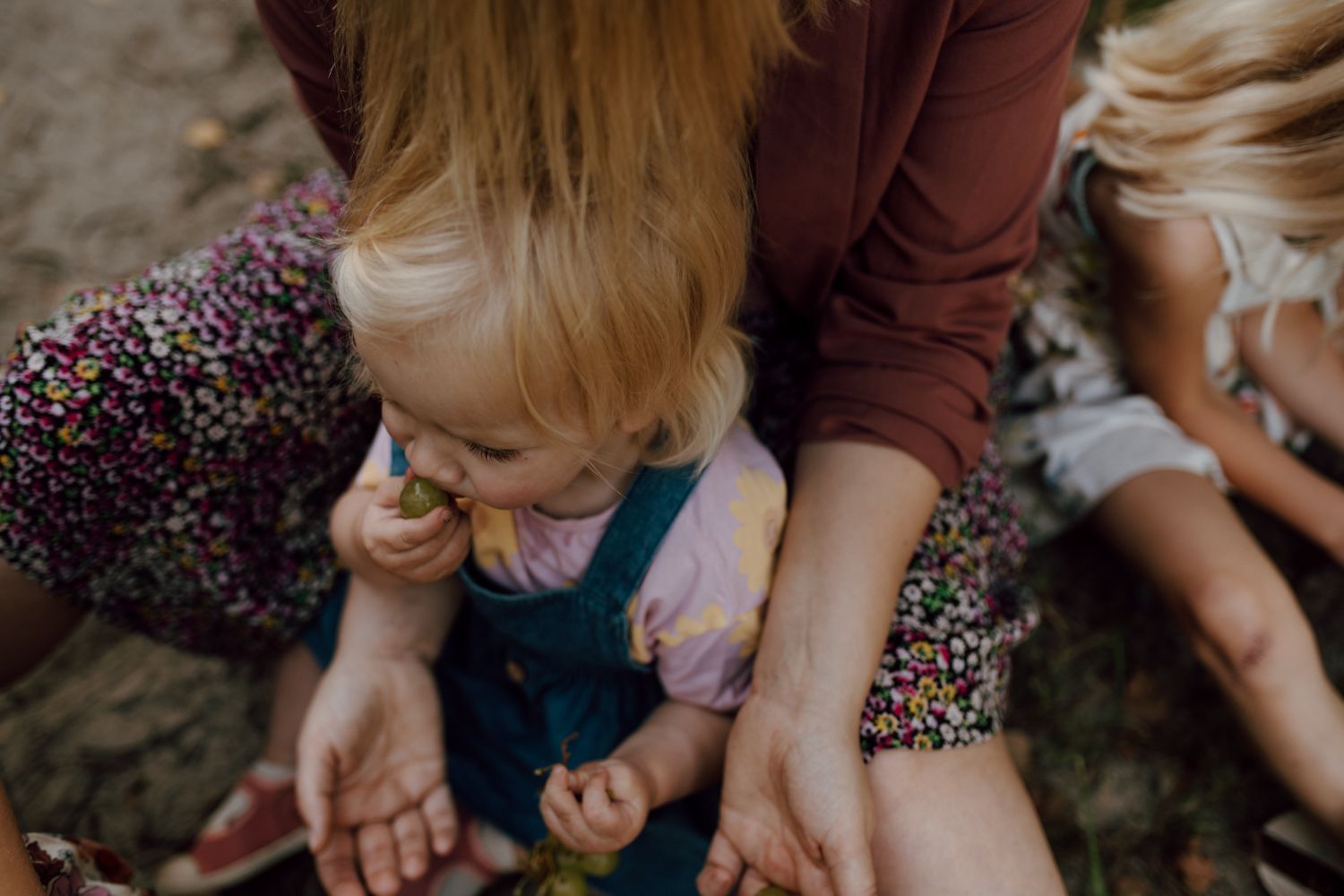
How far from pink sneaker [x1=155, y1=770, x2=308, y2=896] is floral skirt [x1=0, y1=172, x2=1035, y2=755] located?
0.31 metres

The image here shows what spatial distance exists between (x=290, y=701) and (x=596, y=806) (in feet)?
2.87

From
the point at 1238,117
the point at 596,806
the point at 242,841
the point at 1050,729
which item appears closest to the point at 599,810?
the point at 596,806

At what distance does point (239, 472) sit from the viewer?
1422mm

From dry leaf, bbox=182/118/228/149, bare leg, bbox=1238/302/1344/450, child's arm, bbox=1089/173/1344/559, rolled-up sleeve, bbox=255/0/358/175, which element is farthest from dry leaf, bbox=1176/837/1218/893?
dry leaf, bbox=182/118/228/149

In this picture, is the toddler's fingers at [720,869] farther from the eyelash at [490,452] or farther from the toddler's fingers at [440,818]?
the eyelash at [490,452]

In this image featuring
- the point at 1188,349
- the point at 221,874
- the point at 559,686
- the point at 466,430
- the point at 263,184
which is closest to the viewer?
the point at 466,430

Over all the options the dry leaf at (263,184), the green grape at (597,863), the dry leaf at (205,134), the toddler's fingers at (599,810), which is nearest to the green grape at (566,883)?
the green grape at (597,863)

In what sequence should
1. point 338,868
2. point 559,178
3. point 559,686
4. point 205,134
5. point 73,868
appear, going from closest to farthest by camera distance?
point 559,178 → point 73,868 → point 338,868 → point 559,686 → point 205,134

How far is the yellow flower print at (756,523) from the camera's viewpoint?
1350mm

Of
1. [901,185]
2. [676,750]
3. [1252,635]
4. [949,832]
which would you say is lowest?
[1252,635]

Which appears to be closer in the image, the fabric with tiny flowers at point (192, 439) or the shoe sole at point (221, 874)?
the fabric with tiny flowers at point (192, 439)

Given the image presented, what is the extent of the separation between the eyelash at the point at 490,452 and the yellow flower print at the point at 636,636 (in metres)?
0.30

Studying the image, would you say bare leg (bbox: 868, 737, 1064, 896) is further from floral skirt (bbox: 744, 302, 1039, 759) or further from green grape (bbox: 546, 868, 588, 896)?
green grape (bbox: 546, 868, 588, 896)

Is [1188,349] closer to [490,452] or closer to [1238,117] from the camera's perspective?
[1238,117]
